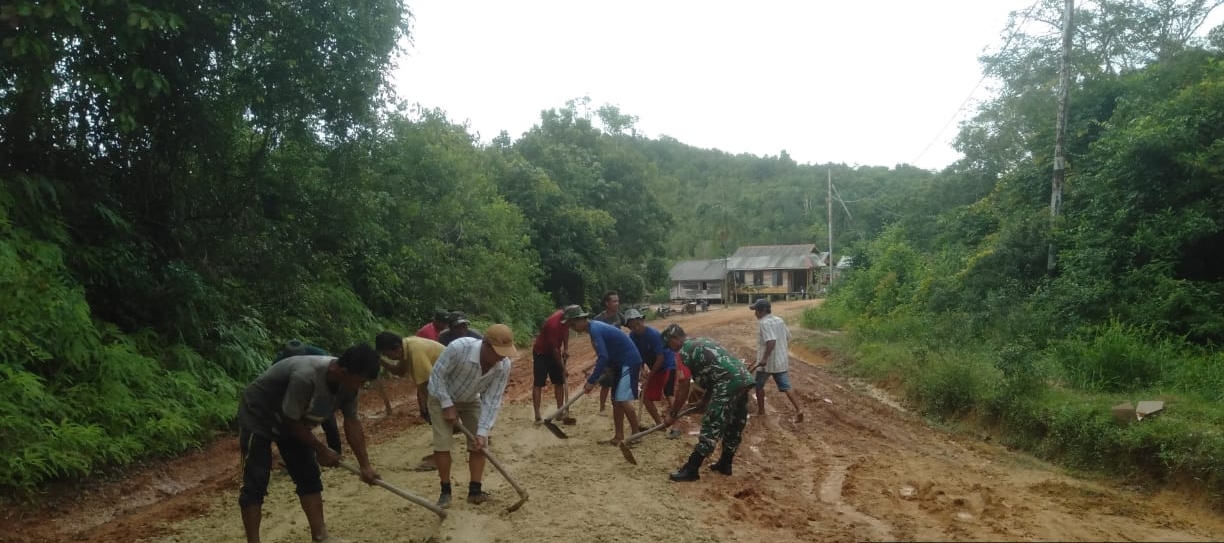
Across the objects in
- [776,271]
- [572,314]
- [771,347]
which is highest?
[776,271]

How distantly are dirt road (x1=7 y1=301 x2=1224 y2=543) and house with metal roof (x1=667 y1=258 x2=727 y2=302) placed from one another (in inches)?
1701

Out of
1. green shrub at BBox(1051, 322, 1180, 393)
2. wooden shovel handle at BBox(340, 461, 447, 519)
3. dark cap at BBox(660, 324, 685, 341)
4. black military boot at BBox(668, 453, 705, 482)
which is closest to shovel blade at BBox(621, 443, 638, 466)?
black military boot at BBox(668, 453, 705, 482)

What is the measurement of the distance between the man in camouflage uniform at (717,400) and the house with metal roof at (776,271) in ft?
136

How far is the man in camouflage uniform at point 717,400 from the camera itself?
682 cm

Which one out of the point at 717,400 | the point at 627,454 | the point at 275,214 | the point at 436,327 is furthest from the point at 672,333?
the point at 275,214

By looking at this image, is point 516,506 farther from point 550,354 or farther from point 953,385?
point 953,385

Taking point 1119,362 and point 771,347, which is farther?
point 1119,362

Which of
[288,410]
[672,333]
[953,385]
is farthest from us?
[953,385]

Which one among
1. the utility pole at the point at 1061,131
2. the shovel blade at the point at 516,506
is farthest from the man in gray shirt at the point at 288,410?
the utility pole at the point at 1061,131

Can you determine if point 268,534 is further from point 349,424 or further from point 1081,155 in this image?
point 1081,155

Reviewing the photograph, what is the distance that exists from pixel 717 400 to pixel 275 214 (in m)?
9.74

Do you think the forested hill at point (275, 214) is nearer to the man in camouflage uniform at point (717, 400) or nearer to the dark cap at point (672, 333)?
the dark cap at point (672, 333)

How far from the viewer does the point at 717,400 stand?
6852 millimetres

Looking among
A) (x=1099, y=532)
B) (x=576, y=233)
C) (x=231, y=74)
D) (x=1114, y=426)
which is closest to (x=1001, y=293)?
(x=1114, y=426)
